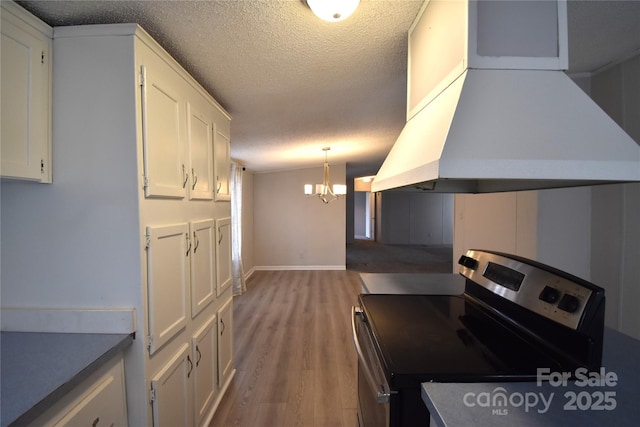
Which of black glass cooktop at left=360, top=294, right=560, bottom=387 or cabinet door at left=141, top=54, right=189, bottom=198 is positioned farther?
cabinet door at left=141, top=54, right=189, bottom=198

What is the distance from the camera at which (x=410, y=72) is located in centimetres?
128

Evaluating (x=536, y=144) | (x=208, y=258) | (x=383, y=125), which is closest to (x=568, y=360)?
(x=536, y=144)

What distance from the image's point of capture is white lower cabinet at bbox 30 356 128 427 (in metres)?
0.83

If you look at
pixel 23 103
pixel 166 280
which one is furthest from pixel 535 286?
pixel 23 103

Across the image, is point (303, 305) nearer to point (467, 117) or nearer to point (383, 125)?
point (383, 125)

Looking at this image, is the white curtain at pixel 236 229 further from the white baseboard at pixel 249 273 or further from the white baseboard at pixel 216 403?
the white baseboard at pixel 216 403

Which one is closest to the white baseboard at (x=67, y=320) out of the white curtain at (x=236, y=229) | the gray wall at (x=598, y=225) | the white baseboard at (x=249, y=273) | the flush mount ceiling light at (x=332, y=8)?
the flush mount ceiling light at (x=332, y=8)

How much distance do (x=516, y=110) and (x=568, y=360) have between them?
2.31 feet

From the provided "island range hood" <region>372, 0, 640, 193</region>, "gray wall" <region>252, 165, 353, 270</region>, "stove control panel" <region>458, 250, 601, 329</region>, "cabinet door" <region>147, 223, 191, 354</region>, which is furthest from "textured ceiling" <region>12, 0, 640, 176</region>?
"gray wall" <region>252, 165, 353, 270</region>

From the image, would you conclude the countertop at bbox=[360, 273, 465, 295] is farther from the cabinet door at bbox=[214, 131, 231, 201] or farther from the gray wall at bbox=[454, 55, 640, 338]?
the cabinet door at bbox=[214, 131, 231, 201]

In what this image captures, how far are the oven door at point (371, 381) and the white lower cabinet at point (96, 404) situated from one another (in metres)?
0.97

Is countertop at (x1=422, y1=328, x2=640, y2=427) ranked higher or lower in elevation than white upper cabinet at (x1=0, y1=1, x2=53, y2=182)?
lower

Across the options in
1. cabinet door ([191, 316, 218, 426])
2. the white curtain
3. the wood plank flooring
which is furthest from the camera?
the white curtain

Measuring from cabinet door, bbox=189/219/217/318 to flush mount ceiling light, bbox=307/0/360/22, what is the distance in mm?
1192
